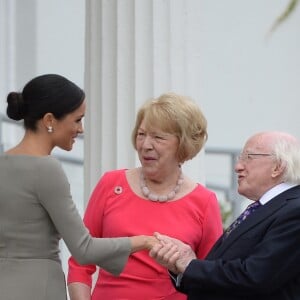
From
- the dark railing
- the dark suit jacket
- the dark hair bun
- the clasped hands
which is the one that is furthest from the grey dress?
the dark railing

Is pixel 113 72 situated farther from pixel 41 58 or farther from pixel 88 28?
pixel 41 58

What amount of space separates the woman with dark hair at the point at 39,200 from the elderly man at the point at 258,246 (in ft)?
1.14

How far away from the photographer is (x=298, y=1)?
368 inches

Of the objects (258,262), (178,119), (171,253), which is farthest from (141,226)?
(258,262)

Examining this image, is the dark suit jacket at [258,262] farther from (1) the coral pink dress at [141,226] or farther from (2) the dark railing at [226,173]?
(2) the dark railing at [226,173]

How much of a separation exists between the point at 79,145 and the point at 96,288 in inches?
161

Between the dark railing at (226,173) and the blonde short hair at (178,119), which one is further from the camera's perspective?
the dark railing at (226,173)

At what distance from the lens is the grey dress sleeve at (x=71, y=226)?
3.57 meters

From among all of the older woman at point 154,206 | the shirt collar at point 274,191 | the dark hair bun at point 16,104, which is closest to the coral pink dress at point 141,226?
the older woman at point 154,206

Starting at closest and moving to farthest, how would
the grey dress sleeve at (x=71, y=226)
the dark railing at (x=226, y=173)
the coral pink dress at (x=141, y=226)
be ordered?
1. the grey dress sleeve at (x=71, y=226)
2. the coral pink dress at (x=141, y=226)
3. the dark railing at (x=226, y=173)

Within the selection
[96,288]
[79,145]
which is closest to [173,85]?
[96,288]

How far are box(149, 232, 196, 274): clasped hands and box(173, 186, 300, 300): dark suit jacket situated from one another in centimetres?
5

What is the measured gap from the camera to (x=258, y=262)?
3662 mm

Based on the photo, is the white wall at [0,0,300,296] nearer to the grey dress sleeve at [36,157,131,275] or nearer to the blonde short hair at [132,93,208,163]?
the blonde short hair at [132,93,208,163]
